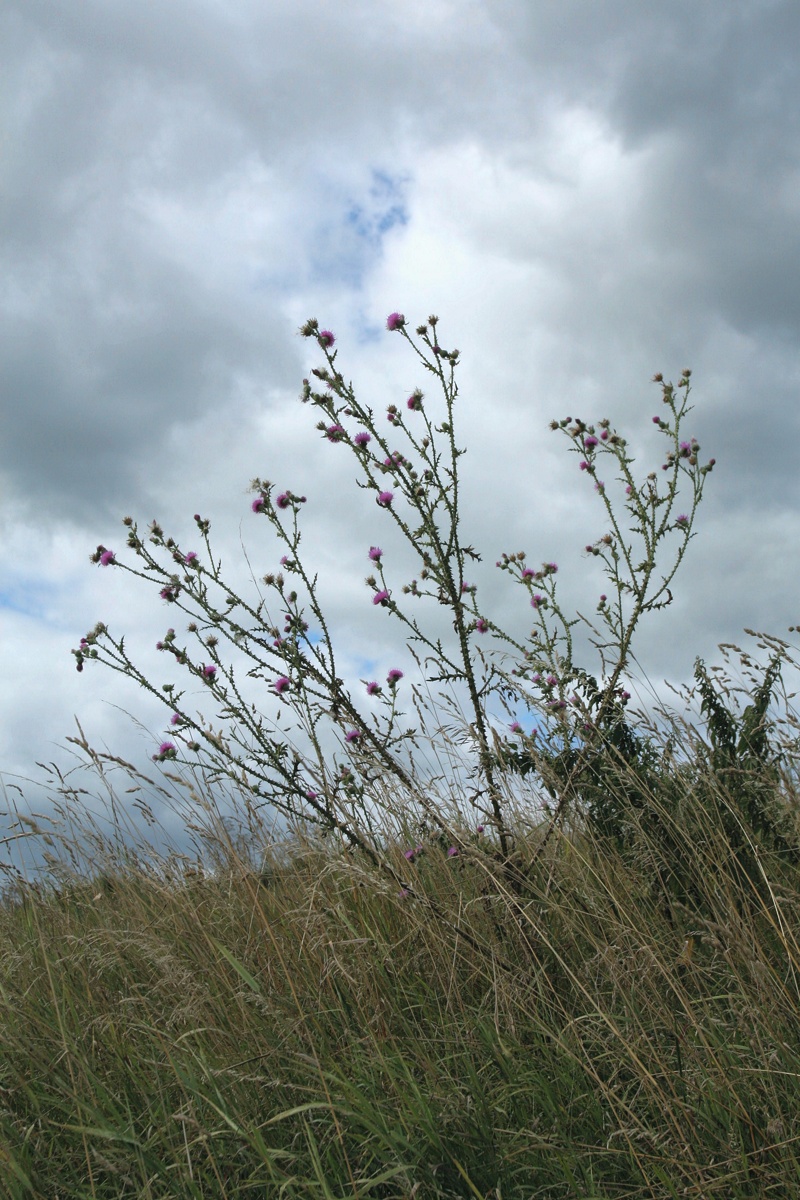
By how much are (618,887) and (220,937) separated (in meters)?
1.55

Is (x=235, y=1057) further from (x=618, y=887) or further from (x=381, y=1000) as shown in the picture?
(x=618, y=887)

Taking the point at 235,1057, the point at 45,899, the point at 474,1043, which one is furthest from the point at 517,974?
the point at 45,899

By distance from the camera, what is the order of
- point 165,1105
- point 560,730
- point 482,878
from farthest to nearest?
1. point 560,730
2. point 482,878
3. point 165,1105

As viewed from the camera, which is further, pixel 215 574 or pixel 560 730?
pixel 215 574

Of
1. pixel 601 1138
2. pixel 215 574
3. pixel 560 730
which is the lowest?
pixel 601 1138

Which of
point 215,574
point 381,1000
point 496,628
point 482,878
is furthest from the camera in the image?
point 496,628

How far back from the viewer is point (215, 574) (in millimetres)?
3945

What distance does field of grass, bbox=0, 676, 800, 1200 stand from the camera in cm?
187

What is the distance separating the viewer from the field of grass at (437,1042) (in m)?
1.87

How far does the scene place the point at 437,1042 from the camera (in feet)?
8.00

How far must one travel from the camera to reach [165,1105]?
89.4 inches

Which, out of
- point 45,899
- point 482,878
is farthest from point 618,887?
point 45,899

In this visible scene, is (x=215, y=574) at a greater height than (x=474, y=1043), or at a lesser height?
greater

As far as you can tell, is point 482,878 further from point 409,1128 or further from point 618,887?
point 409,1128
